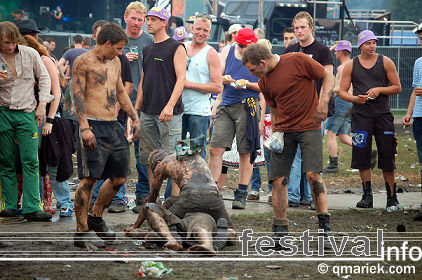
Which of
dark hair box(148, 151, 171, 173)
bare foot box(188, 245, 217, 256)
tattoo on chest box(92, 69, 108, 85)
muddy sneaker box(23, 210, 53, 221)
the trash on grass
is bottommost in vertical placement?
muddy sneaker box(23, 210, 53, 221)

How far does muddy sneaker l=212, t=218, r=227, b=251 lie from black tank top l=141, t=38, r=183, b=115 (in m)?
1.99

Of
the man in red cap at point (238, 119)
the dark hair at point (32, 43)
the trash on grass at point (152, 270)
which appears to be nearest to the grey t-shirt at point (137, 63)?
the man in red cap at point (238, 119)

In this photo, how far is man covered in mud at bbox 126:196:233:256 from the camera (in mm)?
6051

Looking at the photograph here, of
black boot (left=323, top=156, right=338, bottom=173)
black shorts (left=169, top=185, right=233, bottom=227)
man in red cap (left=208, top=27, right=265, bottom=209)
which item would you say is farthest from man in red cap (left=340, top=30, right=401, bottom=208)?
black boot (left=323, top=156, right=338, bottom=173)

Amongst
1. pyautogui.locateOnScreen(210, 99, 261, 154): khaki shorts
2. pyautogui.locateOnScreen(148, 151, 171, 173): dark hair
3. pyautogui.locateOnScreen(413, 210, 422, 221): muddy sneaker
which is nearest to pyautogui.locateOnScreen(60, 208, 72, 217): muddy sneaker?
pyautogui.locateOnScreen(148, 151, 171, 173): dark hair

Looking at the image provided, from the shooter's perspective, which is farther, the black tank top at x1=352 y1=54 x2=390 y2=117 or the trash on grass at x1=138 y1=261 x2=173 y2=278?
the black tank top at x1=352 y1=54 x2=390 y2=117

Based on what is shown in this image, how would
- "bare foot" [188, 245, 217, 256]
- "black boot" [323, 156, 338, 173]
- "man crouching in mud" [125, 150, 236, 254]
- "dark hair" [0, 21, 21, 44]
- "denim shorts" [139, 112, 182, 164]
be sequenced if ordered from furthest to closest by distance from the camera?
"black boot" [323, 156, 338, 173] → "denim shorts" [139, 112, 182, 164] → "dark hair" [0, 21, 21, 44] → "man crouching in mud" [125, 150, 236, 254] → "bare foot" [188, 245, 217, 256]

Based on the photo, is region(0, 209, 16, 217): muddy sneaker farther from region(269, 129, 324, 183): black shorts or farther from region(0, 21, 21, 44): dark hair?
region(269, 129, 324, 183): black shorts

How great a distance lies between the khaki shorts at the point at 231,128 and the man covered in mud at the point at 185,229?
2.36 meters

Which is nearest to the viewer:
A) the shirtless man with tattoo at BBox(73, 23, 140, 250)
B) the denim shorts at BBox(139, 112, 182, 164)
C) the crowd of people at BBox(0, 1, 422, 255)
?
the shirtless man with tattoo at BBox(73, 23, 140, 250)

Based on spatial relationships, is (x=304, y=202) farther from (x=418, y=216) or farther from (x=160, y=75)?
(x=160, y=75)

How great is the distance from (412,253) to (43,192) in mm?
4348

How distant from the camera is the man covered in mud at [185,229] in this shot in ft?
19.9

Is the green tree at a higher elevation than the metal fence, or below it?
higher
